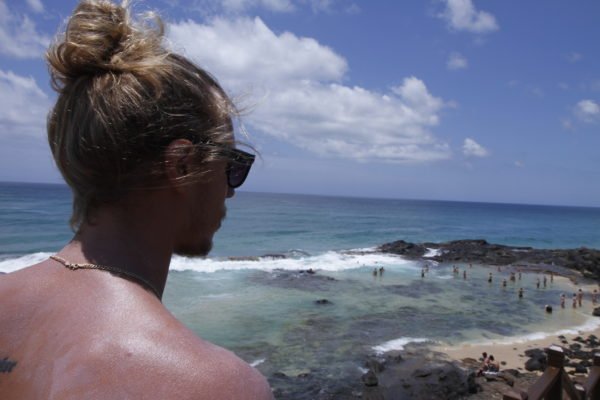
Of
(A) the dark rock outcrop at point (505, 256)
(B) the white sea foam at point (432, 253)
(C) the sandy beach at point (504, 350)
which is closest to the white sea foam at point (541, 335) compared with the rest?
(C) the sandy beach at point (504, 350)

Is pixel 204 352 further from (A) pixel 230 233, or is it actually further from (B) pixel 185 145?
(A) pixel 230 233

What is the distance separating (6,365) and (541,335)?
72.0 ft

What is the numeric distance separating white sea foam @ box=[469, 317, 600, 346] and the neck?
18.8 metres

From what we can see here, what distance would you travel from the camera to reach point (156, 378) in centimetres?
86

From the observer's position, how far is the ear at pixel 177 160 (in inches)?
44.7

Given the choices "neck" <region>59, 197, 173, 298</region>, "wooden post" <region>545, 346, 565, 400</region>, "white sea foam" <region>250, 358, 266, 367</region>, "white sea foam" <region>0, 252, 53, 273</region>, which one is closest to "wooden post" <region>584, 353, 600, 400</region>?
"wooden post" <region>545, 346, 565, 400</region>

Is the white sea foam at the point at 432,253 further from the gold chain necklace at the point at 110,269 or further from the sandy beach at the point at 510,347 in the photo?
the gold chain necklace at the point at 110,269

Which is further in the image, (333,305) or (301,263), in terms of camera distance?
(301,263)

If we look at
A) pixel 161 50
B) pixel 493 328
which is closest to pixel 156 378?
pixel 161 50

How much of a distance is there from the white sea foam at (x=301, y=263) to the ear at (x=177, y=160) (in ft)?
99.8

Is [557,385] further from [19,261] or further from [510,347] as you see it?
[19,261]

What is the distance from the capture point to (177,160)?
45.0 inches

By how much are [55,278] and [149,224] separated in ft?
0.84

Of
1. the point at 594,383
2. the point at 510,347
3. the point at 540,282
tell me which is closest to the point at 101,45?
the point at 594,383
